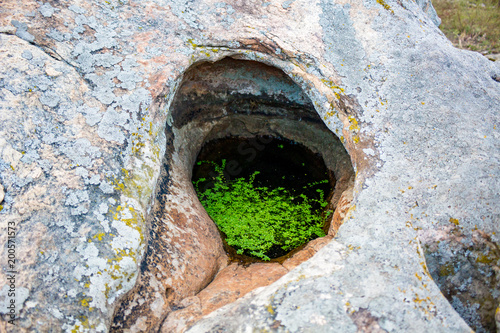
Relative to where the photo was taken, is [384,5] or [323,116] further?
[384,5]

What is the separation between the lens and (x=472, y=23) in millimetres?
8727

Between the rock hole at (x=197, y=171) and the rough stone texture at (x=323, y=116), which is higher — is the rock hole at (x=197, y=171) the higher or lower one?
the lower one

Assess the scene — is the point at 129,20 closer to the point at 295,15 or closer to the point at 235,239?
the point at 295,15

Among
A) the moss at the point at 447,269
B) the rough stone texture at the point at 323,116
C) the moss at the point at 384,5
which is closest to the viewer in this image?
the rough stone texture at the point at 323,116

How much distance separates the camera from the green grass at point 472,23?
26.3ft

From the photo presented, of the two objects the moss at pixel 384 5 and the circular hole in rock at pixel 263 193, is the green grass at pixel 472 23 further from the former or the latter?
the circular hole in rock at pixel 263 193

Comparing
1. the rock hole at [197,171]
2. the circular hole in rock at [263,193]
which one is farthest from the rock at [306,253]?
the circular hole in rock at [263,193]

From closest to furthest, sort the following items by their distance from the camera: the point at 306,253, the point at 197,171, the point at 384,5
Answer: the point at 306,253, the point at 384,5, the point at 197,171

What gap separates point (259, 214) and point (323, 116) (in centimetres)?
166

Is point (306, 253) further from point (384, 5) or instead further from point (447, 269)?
point (384, 5)

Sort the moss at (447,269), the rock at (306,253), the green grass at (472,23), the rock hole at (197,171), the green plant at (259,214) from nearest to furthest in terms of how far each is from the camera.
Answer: the moss at (447,269) < the rock hole at (197,171) < the rock at (306,253) < the green plant at (259,214) < the green grass at (472,23)

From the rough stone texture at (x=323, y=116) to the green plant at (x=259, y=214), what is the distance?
96cm

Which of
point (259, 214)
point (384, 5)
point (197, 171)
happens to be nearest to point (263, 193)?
point (259, 214)

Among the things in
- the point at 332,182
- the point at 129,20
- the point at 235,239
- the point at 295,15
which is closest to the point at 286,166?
the point at 332,182
